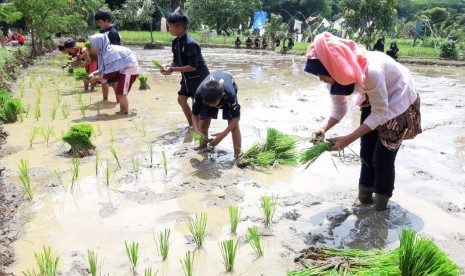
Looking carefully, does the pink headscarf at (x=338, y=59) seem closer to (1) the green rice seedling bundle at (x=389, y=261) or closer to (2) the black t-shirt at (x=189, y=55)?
(1) the green rice seedling bundle at (x=389, y=261)

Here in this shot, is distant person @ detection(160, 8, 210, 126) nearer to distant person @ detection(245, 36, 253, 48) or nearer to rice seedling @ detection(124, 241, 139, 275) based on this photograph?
rice seedling @ detection(124, 241, 139, 275)

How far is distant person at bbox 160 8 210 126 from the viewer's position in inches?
190

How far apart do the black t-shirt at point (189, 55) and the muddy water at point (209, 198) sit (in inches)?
32.5

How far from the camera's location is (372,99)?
2.68 m

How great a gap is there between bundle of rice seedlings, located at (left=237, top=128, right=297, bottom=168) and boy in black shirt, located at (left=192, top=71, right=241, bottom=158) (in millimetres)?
189

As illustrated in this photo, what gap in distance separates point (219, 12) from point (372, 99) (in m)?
29.9

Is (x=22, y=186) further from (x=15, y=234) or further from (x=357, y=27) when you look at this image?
(x=357, y=27)

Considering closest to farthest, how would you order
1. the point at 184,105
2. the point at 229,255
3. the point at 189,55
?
1. the point at 229,255
2. the point at 189,55
3. the point at 184,105

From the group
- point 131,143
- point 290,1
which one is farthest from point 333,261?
point 290,1

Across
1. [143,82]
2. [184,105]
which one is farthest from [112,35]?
[184,105]

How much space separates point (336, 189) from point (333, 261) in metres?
1.41

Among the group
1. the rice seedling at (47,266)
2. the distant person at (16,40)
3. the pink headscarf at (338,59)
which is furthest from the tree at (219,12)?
the rice seedling at (47,266)

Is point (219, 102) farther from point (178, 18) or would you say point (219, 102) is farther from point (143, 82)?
point (143, 82)

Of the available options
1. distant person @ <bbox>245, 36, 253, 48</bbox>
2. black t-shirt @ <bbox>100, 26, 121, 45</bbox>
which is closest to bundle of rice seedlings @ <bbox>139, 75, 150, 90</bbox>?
black t-shirt @ <bbox>100, 26, 121, 45</bbox>
